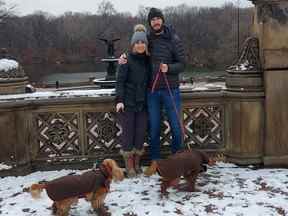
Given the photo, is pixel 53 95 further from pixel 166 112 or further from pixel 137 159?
pixel 166 112

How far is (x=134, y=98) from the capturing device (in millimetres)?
5672

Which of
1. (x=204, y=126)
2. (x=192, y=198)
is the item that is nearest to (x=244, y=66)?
(x=204, y=126)

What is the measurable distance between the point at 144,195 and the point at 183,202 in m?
0.49

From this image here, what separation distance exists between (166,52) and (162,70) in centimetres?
28

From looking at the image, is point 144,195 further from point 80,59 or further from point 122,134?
point 80,59

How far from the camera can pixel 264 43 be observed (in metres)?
5.95

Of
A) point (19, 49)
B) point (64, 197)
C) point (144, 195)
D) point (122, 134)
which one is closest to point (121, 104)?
point (122, 134)

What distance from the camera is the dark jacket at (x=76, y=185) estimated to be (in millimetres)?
4344

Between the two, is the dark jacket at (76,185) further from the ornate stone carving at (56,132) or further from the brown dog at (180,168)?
the ornate stone carving at (56,132)

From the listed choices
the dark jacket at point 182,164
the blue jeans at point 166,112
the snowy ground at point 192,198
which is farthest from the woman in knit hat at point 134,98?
the dark jacket at point 182,164

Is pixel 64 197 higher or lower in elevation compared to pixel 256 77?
lower

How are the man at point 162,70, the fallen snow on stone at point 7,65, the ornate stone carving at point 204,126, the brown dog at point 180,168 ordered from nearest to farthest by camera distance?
1. the brown dog at point 180,168
2. the man at point 162,70
3. the ornate stone carving at point 204,126
4. the fallen snow on stone at point 7,65

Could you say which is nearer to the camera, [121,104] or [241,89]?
[121,104]

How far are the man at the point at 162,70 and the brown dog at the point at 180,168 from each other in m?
0.76
